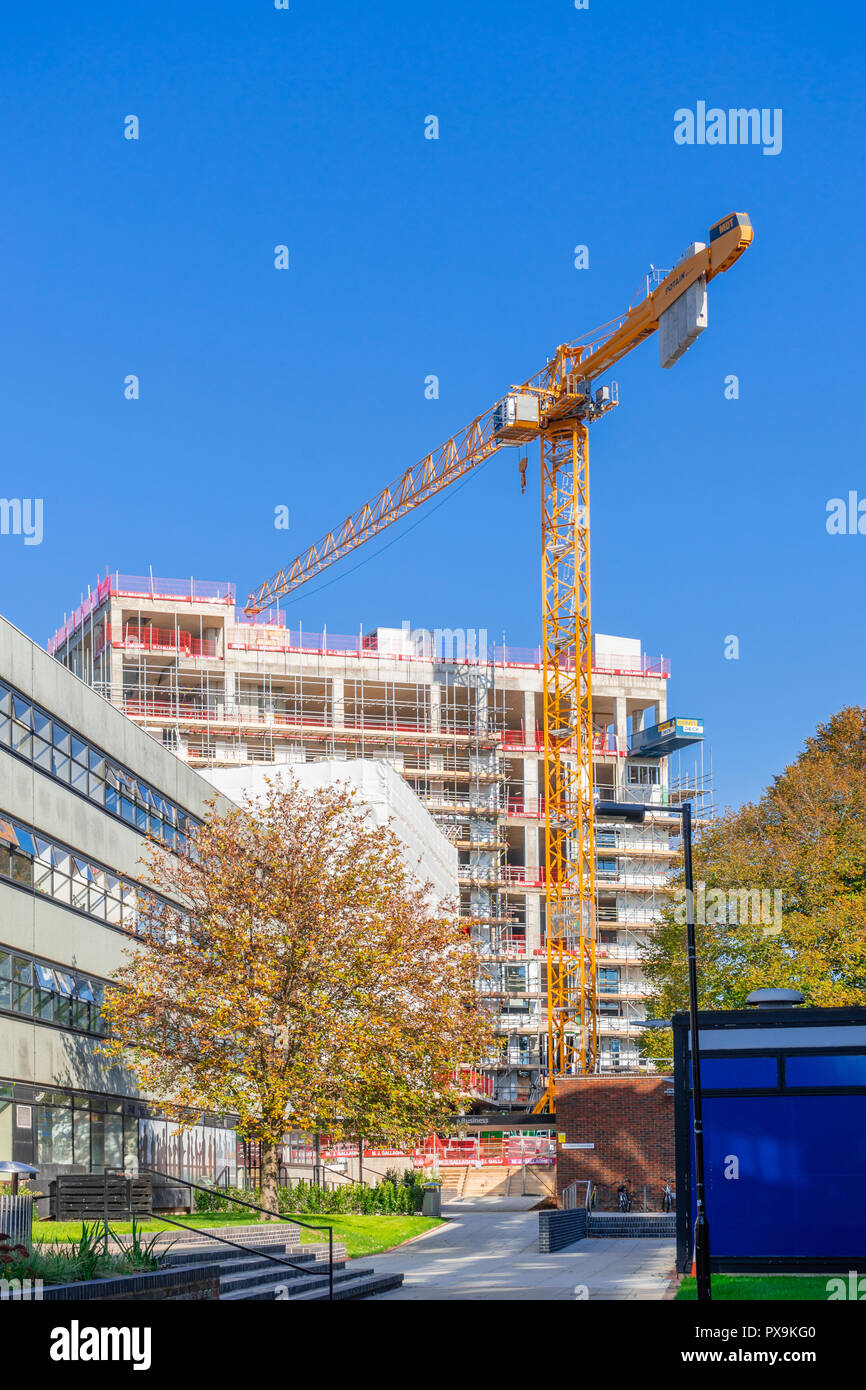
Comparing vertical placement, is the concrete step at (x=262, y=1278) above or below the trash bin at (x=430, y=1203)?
above

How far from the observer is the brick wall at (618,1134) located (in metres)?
45.2

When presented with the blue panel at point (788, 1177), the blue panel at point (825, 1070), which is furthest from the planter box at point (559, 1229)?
the blue panel at point (825, 1070)

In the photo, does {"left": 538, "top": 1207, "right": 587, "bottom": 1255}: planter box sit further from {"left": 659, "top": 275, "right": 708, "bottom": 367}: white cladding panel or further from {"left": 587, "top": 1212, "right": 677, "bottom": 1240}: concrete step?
{"left": 659, "top": 275, "right": 708, "bottom": 367}: white cladding panel

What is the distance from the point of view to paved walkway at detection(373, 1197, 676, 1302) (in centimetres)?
2438

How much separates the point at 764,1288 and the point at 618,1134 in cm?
2481

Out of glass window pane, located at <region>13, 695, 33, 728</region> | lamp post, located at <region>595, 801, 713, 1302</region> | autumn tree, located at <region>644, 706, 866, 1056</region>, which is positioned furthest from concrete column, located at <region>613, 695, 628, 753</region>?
lamp post, located at <region>595, 801, 713, 1302</region>

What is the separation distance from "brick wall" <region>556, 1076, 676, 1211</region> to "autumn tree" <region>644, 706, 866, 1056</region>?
5977 millimetres

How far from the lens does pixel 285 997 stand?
3584 centimetres

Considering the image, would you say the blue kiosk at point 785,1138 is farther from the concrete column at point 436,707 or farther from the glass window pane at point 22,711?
the concrete column at point 436,707

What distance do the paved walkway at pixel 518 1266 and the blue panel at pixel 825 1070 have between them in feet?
12.8

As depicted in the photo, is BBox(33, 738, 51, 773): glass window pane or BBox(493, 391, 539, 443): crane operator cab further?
BBox(493, 391, 539, 443): crane operator cab
